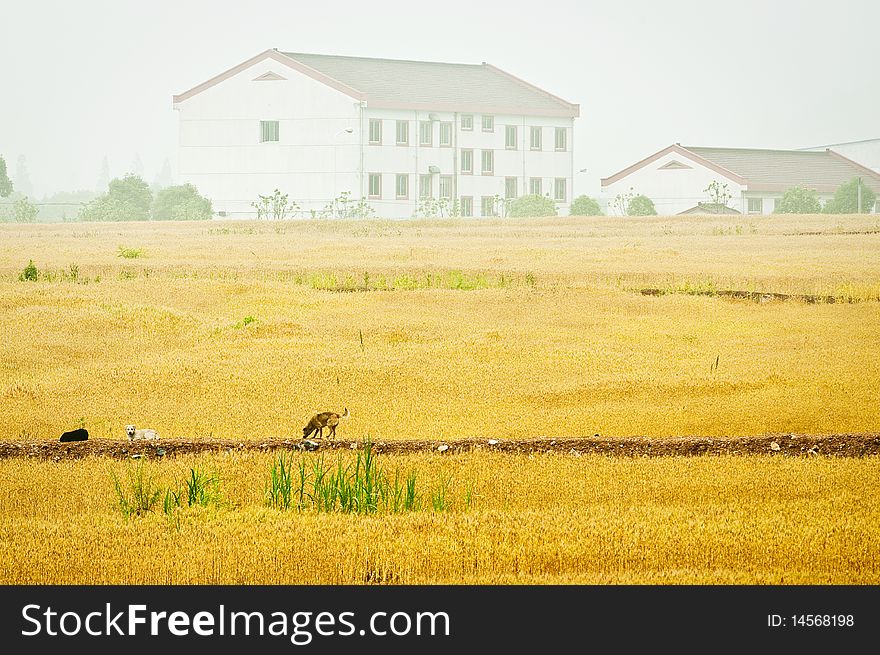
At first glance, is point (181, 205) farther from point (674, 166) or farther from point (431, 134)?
point (674, 166)

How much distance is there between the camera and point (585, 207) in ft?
122

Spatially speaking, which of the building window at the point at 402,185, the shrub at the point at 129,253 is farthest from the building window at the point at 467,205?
the shrub at the point at 129,253

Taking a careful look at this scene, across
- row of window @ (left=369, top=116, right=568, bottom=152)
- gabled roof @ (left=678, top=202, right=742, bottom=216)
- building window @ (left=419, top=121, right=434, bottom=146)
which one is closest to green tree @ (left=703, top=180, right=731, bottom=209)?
gabled roof @ (left=678, top=202, right=742, bottom=216)

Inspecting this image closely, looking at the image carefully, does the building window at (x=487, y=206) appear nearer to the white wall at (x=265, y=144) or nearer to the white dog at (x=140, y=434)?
the white wall at (x=265, y=144)

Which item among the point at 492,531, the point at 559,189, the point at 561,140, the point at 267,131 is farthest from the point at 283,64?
the point at 492,531

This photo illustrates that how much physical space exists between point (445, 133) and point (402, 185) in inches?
93.2

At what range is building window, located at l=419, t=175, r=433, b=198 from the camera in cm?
3747

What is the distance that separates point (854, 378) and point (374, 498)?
580cm

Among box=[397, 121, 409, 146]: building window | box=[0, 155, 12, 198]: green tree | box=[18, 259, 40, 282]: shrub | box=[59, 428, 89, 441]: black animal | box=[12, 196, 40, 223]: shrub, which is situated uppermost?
box=[397, 121, 409, 146]: building window

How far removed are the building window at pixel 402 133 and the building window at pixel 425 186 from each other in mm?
1268

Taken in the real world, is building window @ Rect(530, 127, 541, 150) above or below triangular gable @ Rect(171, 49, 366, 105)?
below

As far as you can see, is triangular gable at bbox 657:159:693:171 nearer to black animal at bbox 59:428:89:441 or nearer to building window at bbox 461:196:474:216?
building window at bbox 461:196:474:216

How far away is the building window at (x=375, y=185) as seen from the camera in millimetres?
36375

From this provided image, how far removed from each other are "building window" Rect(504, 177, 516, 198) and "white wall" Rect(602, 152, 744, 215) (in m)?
3.49
